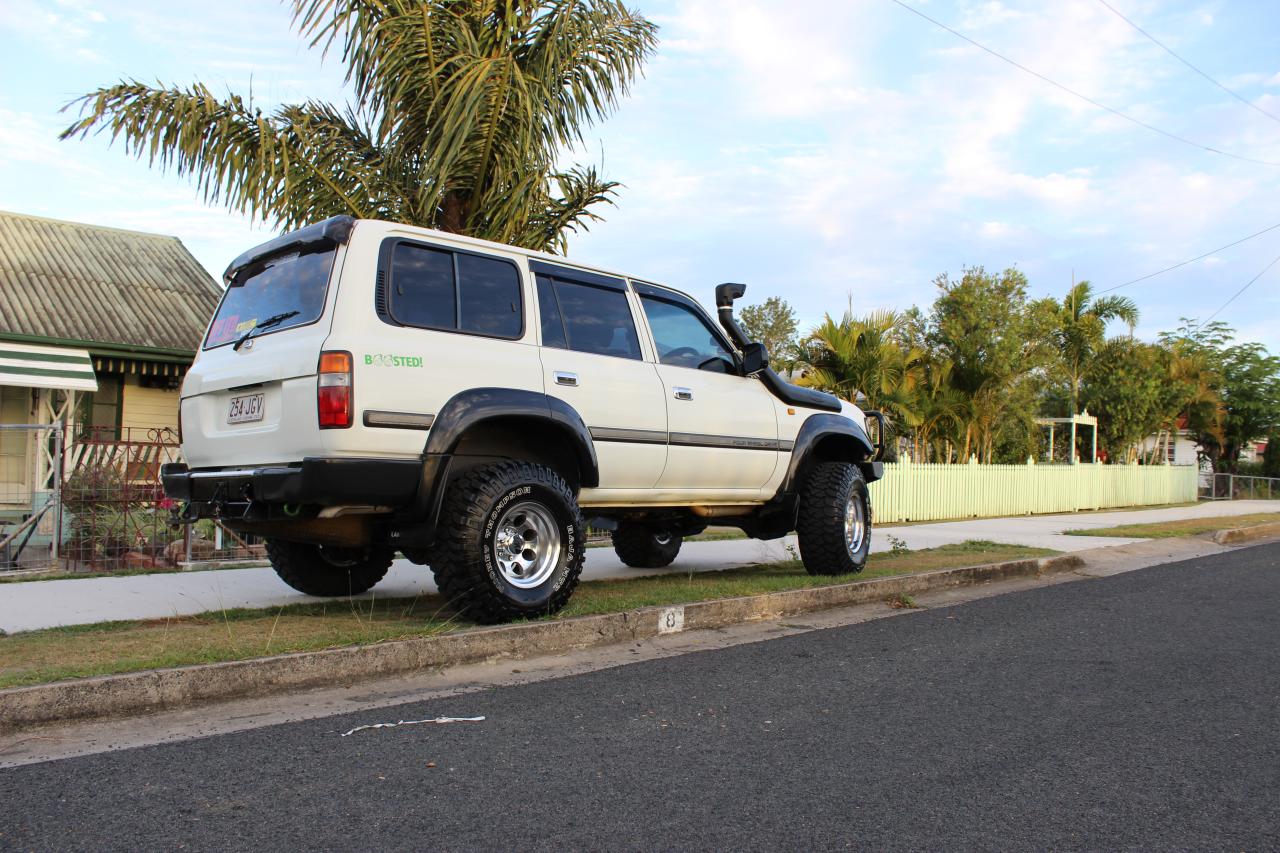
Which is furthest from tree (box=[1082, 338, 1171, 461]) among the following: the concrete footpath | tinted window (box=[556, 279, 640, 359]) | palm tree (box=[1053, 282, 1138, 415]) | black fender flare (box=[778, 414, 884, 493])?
tinted window (box=[556, 279, 640, 359])

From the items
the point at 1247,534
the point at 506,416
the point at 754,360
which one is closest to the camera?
the point at 506,416

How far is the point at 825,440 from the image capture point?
7.85 m

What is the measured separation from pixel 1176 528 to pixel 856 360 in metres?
5.90

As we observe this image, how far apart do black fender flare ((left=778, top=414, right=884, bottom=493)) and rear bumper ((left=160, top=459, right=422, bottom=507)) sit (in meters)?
3.34

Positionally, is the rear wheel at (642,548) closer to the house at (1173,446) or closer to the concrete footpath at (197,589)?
the concrete footpath at (197,589)

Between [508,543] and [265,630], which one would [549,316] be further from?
[265,630]

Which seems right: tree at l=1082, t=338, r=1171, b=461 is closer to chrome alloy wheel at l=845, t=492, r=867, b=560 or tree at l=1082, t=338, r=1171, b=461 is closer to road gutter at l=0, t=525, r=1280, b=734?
chrome alloy wheel at l=845, t=492, r=867, b=560

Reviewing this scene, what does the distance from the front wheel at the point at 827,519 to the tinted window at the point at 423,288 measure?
338cm

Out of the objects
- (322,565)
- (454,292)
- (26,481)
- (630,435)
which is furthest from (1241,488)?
(454,292)

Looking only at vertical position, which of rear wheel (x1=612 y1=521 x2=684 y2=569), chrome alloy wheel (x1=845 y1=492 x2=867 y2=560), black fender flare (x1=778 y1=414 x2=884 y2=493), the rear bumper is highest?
black fender flare (x1=778 y1=414 x2=884 y2=493)

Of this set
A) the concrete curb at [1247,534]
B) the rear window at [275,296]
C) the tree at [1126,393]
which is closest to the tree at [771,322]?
the tree at [1126,393]

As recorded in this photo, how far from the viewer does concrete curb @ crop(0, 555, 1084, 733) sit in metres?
3.88

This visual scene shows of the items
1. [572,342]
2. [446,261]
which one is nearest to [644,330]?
[572,342]

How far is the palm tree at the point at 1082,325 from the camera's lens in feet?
96.1
